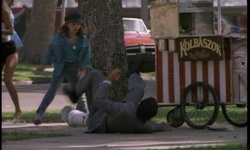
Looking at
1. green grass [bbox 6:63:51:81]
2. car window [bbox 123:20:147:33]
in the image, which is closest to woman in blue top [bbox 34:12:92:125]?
green grass [bbox 6:63:51:81]

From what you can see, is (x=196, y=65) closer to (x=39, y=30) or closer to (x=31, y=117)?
(x=31, y=117)

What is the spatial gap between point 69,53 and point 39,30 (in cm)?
2018

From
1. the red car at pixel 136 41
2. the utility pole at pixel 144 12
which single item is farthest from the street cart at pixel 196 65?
the utility pole at pixel 144 12

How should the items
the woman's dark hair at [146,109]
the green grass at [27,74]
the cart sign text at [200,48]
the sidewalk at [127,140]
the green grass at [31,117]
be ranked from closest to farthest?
the sidewalk at [127,140] < the woman's dark hair at [146,109] < the cart sign text at [200,48] < the green grass at [31,117] < the green grass at [27,74]

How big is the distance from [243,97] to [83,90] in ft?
6.89

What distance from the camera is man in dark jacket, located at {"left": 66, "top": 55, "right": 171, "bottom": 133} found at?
1098 cm

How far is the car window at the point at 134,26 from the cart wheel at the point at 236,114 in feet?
48.8

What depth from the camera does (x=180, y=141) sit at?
10359mm

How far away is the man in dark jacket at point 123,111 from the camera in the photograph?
1098 cm

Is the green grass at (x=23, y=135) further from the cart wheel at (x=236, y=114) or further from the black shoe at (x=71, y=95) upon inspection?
the cart wheel at (x=236, y=114)

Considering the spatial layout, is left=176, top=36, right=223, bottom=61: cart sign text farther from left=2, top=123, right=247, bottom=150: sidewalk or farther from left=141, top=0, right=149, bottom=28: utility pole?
left=141, top=0, right=149, bottom=28: utility pole

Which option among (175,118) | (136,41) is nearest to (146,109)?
(175,118)

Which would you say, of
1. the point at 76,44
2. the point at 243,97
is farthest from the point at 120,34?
the point at 243,97

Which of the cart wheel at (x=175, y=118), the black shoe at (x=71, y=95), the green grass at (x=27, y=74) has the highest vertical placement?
the black shoe at (x=71, y=95)
